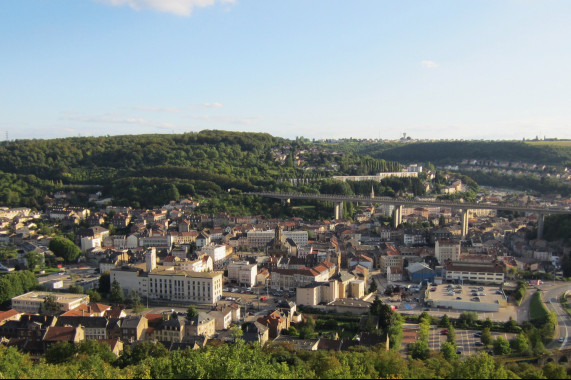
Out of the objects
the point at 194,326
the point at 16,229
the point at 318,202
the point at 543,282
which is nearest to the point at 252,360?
the point at 194,326

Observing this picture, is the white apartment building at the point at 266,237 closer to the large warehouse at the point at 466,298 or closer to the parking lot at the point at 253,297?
the parking lot at the point at 253,297

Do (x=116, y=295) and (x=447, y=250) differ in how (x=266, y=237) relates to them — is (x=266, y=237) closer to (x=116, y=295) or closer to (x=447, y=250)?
(x=447, y=250)

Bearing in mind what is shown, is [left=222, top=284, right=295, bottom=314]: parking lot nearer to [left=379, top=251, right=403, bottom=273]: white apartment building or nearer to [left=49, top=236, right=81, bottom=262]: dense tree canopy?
[left=379, top=251, right=403, bottom=273]: white apartment building

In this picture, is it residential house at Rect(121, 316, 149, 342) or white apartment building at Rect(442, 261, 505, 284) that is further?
white apartment building at Rect(442, 261, 505, 284)

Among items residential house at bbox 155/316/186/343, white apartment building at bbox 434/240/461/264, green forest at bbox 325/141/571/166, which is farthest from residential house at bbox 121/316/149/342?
green forest at bbox 325/141/571/166

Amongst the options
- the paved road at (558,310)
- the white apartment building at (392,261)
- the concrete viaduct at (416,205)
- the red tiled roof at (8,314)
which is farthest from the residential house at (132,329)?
the concrete viaduct at (416,205)

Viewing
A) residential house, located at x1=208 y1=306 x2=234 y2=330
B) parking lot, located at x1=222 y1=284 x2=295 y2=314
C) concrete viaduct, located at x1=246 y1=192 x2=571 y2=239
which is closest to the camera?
residential house, located at x1=208 y1=306 x2=234 y2=330
